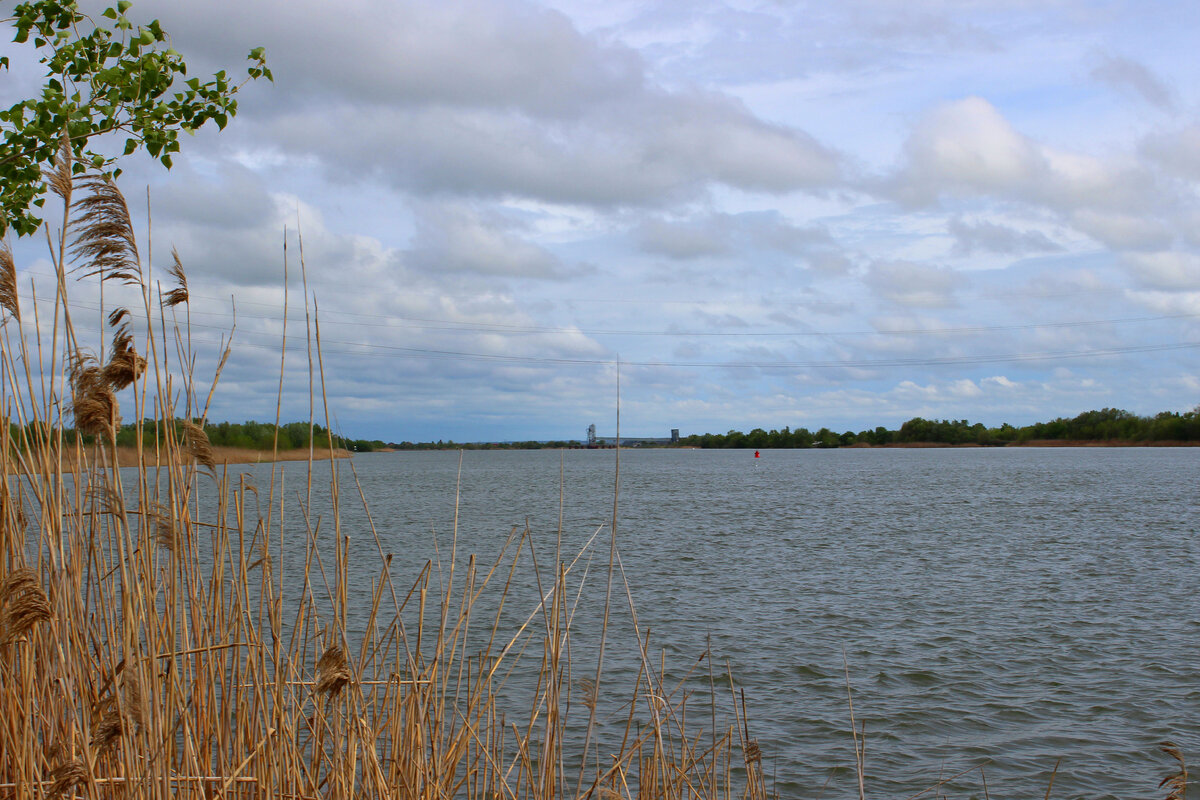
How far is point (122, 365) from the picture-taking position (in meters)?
2.07

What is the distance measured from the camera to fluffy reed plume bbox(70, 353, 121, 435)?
204cm

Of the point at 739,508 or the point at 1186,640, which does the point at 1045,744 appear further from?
the point at 739,508

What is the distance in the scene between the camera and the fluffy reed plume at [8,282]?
2451mm

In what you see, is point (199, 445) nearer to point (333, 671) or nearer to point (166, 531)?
point (166, 531)

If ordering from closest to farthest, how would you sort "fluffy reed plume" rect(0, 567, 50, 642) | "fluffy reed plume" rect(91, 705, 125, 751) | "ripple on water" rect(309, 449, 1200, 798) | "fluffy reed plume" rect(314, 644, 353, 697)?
"fluffy reed plume" rect(0, 567, 50, 642)
"fluffy reed plume" rect(91, 705, 125, 751)
"fluffy reed plume" rect(314, 644, 353, 697)
"ripple on water" rect(309, 449, 1200, 798)

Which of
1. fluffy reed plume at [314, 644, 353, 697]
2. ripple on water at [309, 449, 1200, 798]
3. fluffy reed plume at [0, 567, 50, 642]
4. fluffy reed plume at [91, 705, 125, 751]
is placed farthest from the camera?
ripple on water at [309, 449, 1200, 798]

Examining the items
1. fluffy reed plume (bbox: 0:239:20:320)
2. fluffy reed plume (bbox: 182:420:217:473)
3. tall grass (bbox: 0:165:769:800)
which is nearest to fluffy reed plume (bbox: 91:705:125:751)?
tall grass (bbox: 0:165:769:800)

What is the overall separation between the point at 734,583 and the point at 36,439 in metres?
14.6

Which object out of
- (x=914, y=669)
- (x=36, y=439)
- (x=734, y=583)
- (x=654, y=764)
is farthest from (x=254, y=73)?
→ (x=734, y=583)

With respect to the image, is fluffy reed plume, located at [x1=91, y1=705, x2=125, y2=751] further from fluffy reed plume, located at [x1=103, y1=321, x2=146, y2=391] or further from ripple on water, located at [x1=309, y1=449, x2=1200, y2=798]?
ripple on water, located at [x1=309, y1=449, x2=1200, y2=798]

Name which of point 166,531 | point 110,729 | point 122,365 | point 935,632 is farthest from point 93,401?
point 935,632

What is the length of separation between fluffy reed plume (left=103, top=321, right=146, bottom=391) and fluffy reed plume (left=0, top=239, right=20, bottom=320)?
63cm

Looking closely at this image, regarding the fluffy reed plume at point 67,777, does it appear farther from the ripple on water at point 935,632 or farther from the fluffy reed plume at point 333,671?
the ripple on water at point 935,632

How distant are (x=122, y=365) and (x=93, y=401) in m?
0.11
